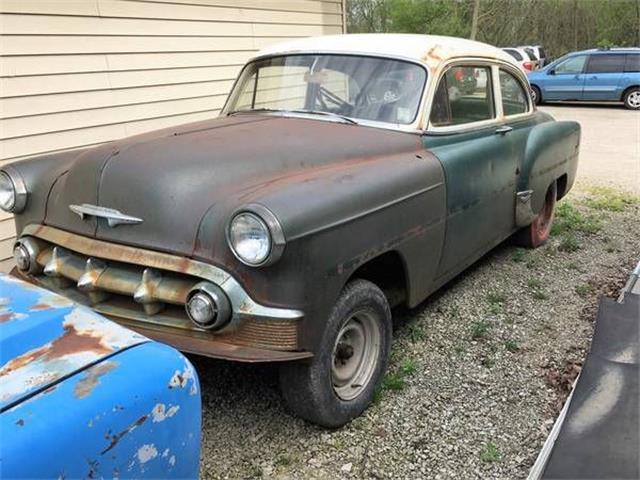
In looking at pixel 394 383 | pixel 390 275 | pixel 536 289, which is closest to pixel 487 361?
pixel 394 383

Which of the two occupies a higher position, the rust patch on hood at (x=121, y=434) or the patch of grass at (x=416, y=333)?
the rust patch on hood at (x=121, y=434)

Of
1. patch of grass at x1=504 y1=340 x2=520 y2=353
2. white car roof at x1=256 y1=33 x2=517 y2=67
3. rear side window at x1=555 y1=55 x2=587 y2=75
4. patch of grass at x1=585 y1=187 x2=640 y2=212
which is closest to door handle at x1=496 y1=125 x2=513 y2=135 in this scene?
white car roof at x1=256 y1=33 x2=517 y2=67

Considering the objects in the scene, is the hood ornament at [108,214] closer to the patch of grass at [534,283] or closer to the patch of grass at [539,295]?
the patch of grass at [539,295]

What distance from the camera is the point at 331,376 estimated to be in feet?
8.73

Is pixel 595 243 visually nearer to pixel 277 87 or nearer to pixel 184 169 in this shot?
pixel 277 87

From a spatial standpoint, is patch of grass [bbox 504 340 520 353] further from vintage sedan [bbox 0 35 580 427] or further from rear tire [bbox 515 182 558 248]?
rear tire [bbox 515 182 558 248]

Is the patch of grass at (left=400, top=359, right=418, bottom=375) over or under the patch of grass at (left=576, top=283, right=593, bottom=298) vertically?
over

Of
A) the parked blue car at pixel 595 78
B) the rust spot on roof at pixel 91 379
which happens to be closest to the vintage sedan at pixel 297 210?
the rust spot on roof at pixel 91 379

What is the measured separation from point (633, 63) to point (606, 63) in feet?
2.33

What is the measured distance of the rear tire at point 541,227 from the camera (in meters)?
5.20

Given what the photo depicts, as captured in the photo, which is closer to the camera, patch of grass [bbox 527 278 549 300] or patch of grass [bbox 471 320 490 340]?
patch of grass [bbox 471 320 490 340]

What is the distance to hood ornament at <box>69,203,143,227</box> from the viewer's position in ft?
8.53

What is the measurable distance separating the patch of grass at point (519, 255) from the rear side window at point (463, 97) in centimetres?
135

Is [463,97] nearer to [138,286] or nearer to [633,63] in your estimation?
[138,286]
